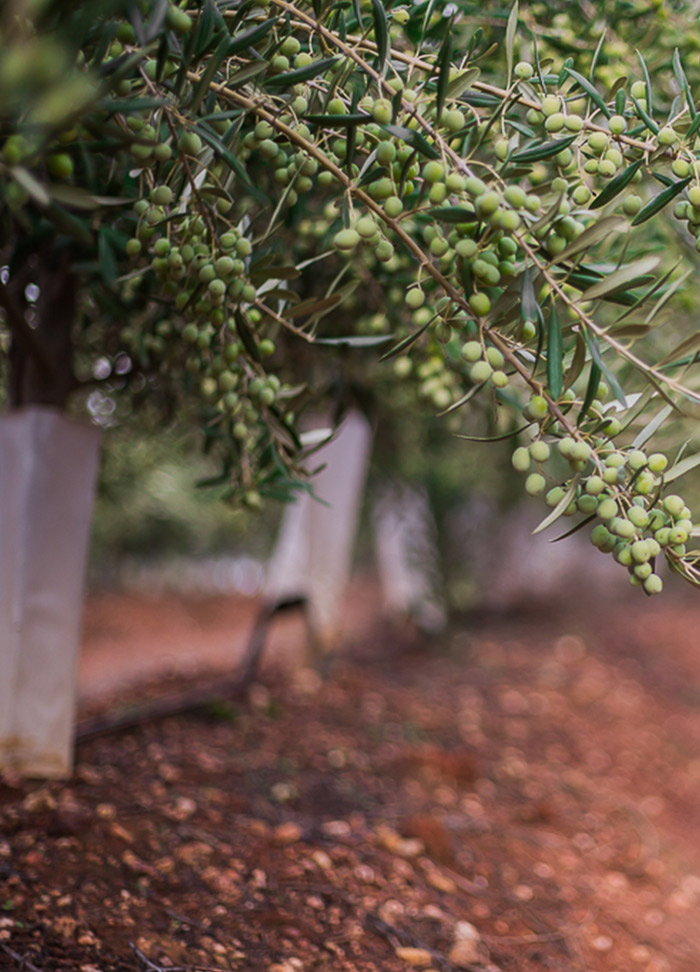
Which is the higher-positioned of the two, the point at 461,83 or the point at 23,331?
the point at 461,83

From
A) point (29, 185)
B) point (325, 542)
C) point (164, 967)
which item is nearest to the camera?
point (29, 185)

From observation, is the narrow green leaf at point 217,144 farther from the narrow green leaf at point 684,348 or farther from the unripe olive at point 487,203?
the narrow green leaf at point 684,348

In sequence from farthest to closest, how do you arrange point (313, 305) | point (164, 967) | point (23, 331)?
1. point (23, 331)
2. point (164, 967)
3. point (313, 305)

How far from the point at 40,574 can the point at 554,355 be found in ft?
5.27

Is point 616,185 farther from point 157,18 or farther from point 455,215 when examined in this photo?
point 157,18

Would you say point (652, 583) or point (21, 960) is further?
point (21, 960)

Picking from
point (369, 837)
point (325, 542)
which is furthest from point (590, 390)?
point (325, 542)

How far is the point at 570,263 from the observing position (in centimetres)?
125

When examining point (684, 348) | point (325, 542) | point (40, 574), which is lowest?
point (325, 542)

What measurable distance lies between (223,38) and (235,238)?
0.97 feet

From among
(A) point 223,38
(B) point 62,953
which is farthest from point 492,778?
(A) point 223,38

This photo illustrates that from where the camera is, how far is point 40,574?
2.19 meters

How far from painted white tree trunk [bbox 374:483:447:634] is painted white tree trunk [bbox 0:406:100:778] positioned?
156 inches

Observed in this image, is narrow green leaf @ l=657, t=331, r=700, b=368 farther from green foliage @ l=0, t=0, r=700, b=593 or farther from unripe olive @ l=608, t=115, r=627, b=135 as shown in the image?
unripe olive @ l=608, t=115, r=627, b=135
